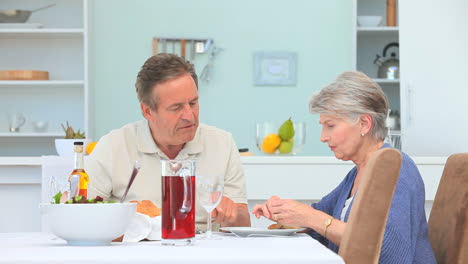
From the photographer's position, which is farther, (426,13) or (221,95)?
(221,95)

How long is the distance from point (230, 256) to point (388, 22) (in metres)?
4.56

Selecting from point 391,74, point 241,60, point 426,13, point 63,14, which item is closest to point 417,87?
point 426,13

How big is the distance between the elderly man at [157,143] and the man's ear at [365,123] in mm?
419

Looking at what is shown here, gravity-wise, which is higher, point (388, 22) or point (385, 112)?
point (388, 22)

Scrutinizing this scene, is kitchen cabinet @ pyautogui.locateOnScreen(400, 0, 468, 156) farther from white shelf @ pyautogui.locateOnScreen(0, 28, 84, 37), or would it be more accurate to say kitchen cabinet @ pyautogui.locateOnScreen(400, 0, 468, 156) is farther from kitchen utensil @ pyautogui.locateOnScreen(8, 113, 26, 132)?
kitchen utensil @ pyautogui.locateOnScreen(8, 113, 26, 132)

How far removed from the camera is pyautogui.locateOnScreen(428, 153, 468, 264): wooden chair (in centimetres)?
181

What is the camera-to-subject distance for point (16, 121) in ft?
17.8

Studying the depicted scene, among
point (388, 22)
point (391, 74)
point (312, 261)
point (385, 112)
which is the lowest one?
point (312, 261)

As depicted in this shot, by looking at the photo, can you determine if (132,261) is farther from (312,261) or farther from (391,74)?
(391,74)

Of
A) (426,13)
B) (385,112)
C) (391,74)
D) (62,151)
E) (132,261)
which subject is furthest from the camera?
(391,74)

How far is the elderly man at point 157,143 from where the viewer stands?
2.18m

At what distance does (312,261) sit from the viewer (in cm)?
129

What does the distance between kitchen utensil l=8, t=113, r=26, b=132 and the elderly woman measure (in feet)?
12.0

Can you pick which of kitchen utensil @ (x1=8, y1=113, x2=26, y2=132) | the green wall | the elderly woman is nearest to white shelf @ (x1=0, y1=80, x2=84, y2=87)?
kitchen utensil @ (x1=8, y1=113, x2=26, y2=132)
